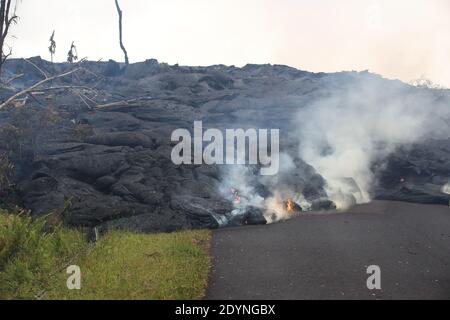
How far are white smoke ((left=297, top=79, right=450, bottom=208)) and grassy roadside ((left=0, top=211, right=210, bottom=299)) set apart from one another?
11.9 m

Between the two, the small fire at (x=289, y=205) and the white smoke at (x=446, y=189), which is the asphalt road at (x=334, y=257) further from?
the white smoke at (x=446, y=189)

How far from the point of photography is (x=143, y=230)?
54.8ft

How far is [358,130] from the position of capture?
105 ft

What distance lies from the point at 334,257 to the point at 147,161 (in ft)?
39.8

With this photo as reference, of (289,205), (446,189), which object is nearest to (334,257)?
(289,205)

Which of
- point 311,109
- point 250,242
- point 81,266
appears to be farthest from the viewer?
point 311,109

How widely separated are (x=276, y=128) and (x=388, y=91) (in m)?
13.4

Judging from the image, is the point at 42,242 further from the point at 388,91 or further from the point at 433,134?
the point at 388,91

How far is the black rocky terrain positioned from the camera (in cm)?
1820

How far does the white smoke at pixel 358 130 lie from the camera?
26359mm

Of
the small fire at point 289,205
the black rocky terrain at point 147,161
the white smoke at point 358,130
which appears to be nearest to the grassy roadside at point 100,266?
the black rocky terrain at point 147,161

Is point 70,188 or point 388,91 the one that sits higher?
point 388,91

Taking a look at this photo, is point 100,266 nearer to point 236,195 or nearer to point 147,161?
point 236,195
